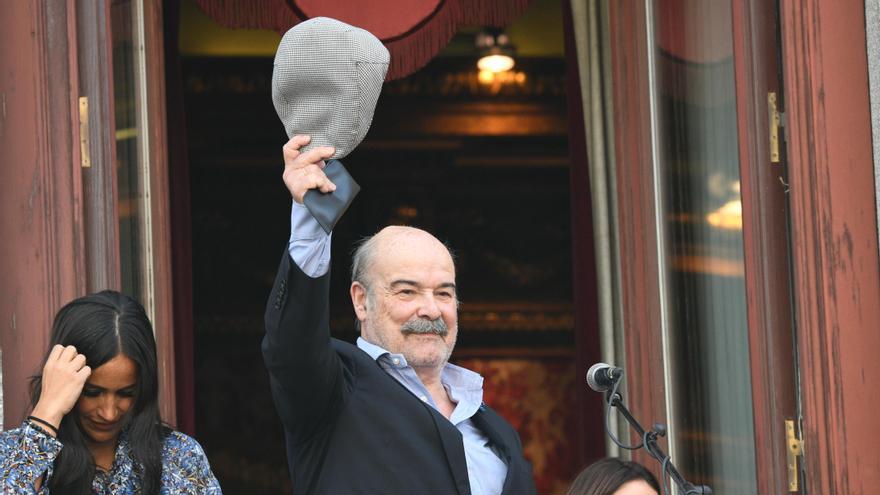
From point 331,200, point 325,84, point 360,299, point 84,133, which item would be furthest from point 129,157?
point 331,200

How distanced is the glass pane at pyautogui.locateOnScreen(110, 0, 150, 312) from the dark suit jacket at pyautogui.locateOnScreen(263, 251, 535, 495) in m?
0.93

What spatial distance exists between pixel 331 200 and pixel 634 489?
899mm

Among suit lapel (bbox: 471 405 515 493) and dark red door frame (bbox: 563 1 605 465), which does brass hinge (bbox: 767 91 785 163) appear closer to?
suit lapel (bbox: 471 405 515 493)

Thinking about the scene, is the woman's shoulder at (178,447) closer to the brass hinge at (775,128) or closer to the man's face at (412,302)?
the man's face at (412,302)

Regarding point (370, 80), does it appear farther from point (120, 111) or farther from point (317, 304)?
point (120, 111)

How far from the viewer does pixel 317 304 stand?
3.05 m

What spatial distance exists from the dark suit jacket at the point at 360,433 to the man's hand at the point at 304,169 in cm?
40

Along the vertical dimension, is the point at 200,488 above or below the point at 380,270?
below

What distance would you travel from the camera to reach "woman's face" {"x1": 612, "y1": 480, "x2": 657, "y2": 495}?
122 inches

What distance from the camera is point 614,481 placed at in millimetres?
3104

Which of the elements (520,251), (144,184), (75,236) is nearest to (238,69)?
(520,251)

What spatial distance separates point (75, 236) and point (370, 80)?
1129 mm

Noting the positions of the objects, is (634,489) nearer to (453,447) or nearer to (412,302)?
(453,447)

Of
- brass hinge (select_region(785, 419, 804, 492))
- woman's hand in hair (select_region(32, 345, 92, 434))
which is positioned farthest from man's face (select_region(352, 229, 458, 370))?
brass hinge (select_region(785, 419, 804, 492))
